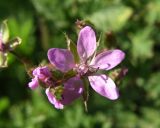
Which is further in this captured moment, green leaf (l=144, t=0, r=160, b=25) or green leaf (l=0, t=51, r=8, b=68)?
green leaf (l=144, t=0, r=160, b=25)

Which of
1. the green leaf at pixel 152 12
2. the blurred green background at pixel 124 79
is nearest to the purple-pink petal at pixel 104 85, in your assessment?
the blurred green background at pixel 124 79

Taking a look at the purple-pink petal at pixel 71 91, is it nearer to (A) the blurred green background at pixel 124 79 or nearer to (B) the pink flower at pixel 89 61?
(B) the pink flower at pixel 89 61

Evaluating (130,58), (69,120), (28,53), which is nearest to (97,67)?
(130,58)

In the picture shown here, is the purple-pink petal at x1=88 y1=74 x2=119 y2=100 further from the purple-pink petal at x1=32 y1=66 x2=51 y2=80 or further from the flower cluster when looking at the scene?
the purple-pink petal at x1=32 y1=66 x2=51 y2=80

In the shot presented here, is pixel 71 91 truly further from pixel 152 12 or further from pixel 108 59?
pixel 152 12

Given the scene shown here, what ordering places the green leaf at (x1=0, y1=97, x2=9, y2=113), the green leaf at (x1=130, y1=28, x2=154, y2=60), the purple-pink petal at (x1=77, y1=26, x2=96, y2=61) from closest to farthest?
the purple-pink petal at (x1=77, y1=26, x2=96, y2=61) → the green leaf at (x1=130, y1=28, x2=154, y2=60) → the green leaf at (x1=0, y1=97, x2=9, y2=113)

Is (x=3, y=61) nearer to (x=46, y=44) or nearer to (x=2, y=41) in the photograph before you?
(x=2, y=41)

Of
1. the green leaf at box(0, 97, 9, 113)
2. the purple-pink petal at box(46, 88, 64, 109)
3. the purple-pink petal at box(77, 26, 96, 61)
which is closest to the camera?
the purple-pink petal at box(46, 88, 64, 109)

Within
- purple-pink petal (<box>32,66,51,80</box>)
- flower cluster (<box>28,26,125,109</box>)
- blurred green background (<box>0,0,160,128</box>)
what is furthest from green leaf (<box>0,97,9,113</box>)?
purple-pink petal (<box>32,66,51,80</box>)
